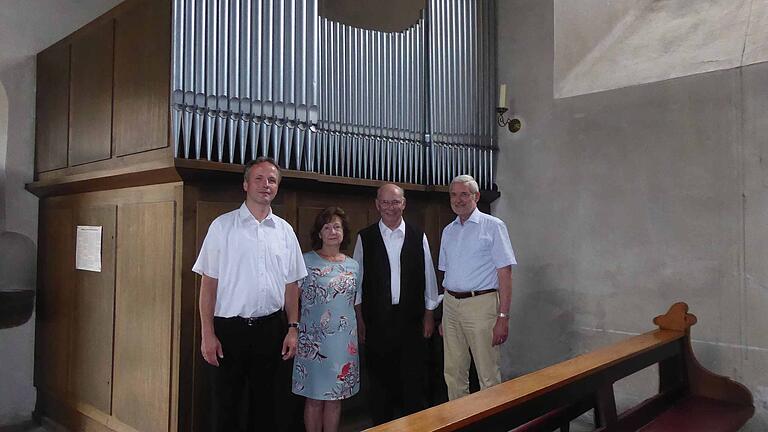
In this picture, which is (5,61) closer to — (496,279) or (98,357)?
(98,357)

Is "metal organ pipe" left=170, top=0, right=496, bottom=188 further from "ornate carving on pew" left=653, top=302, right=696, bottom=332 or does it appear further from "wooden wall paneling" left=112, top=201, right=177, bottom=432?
"ornate carving on pew" left=653, top=302, right=696, bottom=332

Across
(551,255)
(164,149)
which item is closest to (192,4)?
(164,149)

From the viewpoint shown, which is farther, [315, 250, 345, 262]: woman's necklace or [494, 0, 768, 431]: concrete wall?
[494, 0, 768, 431]: concrete wall

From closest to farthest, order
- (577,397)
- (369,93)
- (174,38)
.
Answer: (577,397) → (174,38) → (369,93)

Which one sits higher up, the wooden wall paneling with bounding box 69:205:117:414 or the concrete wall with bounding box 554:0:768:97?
the concrete wall with bounding box 554:0:768:97

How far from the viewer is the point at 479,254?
3.36m

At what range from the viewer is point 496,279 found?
11.0 ft

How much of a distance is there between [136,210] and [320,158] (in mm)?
1074

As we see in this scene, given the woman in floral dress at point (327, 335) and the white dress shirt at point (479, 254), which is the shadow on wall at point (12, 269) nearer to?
the woman in floral dress at point (327, 335)

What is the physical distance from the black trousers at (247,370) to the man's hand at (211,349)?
1.7 inches

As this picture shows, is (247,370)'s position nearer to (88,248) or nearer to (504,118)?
(88,248)

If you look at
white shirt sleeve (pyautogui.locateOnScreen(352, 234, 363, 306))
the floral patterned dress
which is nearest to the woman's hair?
the floral patterned dress

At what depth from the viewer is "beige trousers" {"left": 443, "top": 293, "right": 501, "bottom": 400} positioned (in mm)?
3311

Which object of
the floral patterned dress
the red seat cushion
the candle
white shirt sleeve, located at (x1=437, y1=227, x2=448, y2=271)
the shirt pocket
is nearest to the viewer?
the red seat cushion
